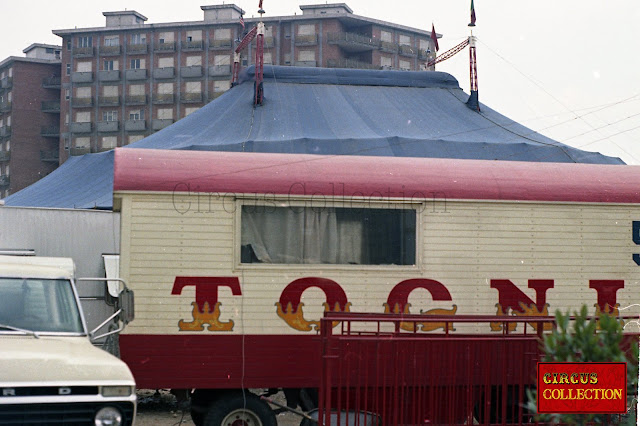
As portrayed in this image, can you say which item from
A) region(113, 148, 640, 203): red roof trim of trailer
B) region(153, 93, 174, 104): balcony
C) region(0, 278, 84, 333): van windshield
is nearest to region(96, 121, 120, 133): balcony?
region(153, 93, 174, 104): balcony

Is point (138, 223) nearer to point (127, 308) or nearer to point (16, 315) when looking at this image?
point (127, 308)

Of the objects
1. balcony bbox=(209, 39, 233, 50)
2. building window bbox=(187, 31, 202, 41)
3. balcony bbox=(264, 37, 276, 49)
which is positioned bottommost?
balcony bbox=(209, 39, 233, 50)

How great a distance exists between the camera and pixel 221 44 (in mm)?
75812

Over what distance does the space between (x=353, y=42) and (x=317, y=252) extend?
68.8 m

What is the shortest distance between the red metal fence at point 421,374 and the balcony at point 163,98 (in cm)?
7066

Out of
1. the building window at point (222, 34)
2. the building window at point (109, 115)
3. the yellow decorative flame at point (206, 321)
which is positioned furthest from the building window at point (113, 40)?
the yellow decorative flame at point (206, 321)

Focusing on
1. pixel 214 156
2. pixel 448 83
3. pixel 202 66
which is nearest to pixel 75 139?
pixel 202 66

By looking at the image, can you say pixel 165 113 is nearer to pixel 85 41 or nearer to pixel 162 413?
pixel 85 41

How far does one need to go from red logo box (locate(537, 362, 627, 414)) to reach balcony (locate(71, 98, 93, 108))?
3076 inches

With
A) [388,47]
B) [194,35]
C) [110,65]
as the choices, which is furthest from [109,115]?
[388,47]

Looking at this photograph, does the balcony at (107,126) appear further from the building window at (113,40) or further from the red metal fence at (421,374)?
the red metal fence at (421,374)

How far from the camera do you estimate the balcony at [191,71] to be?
7612cm

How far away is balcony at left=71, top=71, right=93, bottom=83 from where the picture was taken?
3135 inches

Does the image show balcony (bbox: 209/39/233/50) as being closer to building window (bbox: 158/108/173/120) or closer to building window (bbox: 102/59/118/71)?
building window (bbox: 158/108/173/120)
